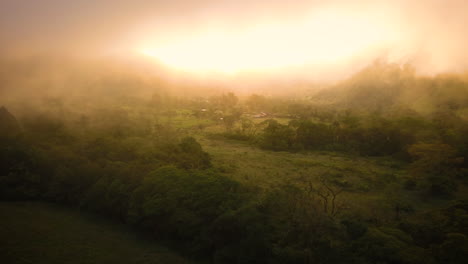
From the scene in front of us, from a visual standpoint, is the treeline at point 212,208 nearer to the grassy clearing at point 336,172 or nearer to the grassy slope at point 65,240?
the grassy slope at point 65,240

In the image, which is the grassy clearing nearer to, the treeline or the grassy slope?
the treeline

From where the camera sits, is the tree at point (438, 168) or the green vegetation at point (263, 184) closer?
the green vegetation at point (263, 184)

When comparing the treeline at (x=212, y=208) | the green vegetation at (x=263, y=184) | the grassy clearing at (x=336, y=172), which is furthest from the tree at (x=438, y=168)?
the grassy clearing at (x=336, y=172)

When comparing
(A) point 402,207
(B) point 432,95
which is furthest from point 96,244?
(B) point 432,95

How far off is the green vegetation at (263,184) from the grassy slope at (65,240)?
1.20 meters

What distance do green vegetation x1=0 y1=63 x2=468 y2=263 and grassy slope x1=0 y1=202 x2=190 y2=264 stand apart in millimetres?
1200

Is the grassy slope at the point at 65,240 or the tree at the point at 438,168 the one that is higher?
the tree at the point at 438,168

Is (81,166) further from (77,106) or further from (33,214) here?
(77,106)

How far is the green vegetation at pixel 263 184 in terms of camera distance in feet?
58.6

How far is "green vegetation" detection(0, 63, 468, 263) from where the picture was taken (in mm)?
17859

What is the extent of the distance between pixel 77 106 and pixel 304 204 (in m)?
47.3

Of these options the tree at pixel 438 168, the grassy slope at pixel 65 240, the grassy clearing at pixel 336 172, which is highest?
the tree at pixel 438 168

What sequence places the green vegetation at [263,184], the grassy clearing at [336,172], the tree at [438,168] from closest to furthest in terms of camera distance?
the green vegetation at [263,184]
the grassy clearing at [336,172]
the tree at [438,168]

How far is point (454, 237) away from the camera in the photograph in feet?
50.9
